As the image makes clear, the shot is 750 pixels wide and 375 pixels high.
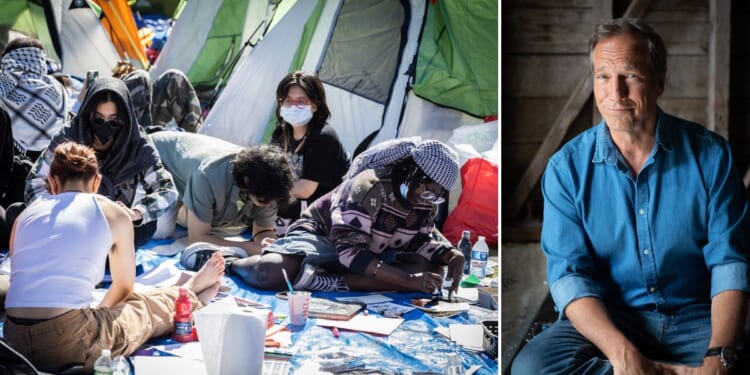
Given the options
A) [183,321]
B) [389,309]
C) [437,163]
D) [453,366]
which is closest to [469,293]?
[389,309]

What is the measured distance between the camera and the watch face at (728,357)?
6.36 feet

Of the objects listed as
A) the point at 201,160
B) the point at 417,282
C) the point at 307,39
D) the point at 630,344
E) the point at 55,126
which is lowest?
the point at 417,282

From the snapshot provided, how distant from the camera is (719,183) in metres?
2.04

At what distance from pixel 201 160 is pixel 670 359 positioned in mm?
1964

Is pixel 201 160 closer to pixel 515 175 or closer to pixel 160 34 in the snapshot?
pixel 160 34

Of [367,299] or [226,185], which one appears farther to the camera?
[226,185]

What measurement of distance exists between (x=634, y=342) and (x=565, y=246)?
30cm

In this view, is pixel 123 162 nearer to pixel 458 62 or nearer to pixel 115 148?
pixel 115 148

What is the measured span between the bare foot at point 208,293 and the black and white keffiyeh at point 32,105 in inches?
32.0

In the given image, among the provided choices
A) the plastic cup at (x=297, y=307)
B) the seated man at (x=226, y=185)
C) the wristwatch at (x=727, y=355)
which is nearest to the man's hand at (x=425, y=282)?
the plastic cup at (x=297, y=307)

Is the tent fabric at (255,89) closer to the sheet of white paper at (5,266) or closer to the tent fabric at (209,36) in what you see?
the tent fabric at (209,36)

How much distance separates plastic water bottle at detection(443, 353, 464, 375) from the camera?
258cm

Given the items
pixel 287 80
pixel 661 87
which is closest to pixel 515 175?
pixel 661 87

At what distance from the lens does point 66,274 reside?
92.3 inches
